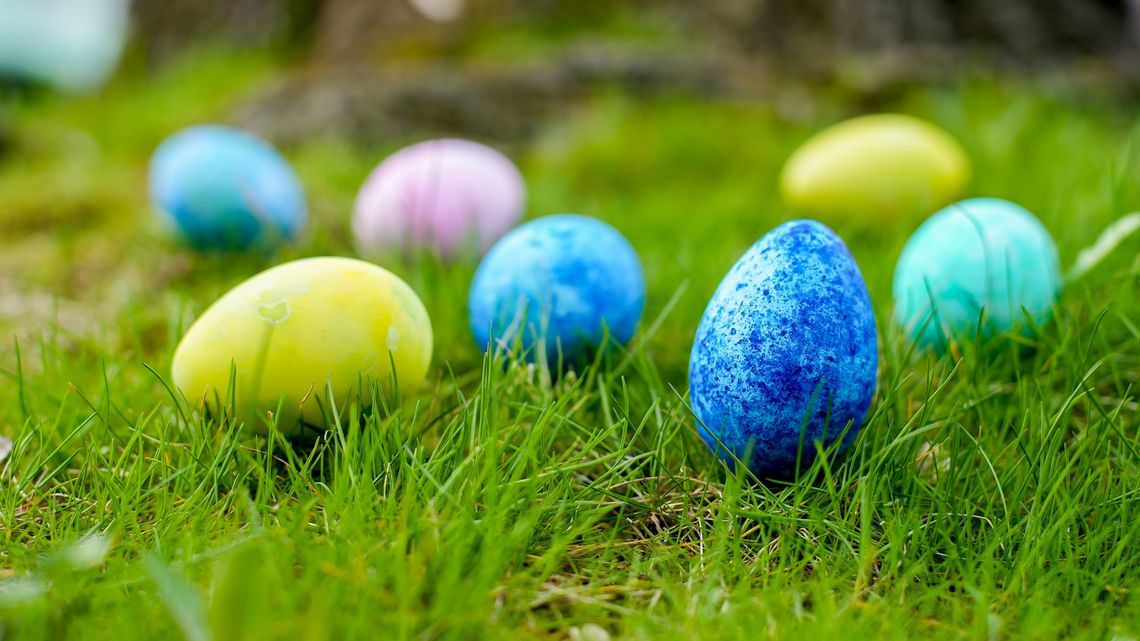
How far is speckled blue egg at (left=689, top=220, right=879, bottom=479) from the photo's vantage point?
1211mm

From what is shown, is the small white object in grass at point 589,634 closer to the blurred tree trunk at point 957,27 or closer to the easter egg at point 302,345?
the easter egg at point 302,345

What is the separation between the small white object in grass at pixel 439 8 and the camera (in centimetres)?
555

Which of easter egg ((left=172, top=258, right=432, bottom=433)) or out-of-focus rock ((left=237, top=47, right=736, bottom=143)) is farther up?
out-of-focus rock ((left=237, top=47, right=736, bottom=143))

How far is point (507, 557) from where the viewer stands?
1055 mm

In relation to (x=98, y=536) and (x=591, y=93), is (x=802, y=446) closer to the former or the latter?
(x=98, y=536)

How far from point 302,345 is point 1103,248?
1587mm

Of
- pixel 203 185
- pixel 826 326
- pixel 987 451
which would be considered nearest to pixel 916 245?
pixel 987 451

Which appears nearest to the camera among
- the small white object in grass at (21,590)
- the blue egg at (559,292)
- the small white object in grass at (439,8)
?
the small white object in grass at (21,590)

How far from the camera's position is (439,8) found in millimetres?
5691

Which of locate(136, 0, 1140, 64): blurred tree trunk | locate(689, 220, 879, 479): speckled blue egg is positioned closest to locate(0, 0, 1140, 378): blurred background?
locate(136, 0, 1140, 64): blurred tree trunk

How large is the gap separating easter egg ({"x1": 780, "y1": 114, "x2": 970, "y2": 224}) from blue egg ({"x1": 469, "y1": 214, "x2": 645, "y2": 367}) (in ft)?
3.77

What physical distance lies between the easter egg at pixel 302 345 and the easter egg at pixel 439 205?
0.92 metres

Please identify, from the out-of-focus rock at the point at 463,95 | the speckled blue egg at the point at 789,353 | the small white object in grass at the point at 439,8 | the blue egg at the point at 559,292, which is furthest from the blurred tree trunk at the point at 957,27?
the speckled blue egg at the point at 789,353

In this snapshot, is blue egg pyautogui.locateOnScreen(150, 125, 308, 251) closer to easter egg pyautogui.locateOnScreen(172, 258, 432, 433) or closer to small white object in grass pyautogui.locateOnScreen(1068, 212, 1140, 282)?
easter egg pyautogui.locateOnScreen(172, 258, 432, 433)
